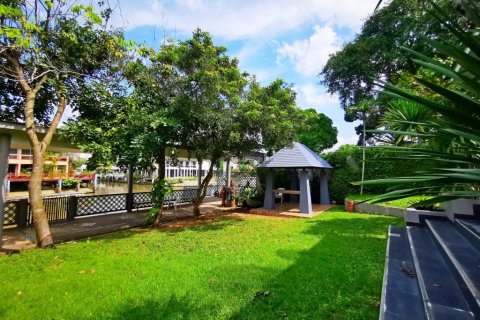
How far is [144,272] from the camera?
5.18m

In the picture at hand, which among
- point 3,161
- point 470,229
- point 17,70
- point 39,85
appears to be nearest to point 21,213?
point 3,161

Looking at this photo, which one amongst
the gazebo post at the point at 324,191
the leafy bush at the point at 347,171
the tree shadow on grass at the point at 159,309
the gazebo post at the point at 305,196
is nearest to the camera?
the tree shadow on grass at the point at 159,309

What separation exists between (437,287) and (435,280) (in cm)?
20

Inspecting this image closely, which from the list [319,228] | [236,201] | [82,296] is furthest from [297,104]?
[82,296]

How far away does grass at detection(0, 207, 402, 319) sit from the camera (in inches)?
146

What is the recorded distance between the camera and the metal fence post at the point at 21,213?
892cm

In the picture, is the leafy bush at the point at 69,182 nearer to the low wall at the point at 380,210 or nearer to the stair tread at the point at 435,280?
the low wall at the point at 380,210

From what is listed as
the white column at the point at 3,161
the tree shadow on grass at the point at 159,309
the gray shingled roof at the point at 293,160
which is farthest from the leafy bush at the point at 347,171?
the white column at the point at 3,161

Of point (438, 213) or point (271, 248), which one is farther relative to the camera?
point (271, 248)

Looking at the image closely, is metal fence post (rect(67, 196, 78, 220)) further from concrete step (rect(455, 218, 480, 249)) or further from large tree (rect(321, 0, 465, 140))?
large tree (rect(321, 0, 465, 140))

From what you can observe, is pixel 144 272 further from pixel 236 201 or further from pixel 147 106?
pixel 236 201

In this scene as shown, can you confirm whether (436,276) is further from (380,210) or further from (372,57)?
(372,57)

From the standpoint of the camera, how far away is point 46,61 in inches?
277

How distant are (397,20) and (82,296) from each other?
21905mm
